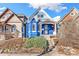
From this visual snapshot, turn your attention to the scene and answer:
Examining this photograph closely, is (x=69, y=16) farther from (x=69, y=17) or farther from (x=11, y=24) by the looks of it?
(x=11, y=24)

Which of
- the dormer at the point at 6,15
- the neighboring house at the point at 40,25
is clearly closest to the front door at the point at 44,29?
the neighboring house at the point at 40,25

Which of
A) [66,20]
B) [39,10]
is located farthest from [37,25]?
[66,20]

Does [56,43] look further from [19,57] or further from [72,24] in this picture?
[19,57]

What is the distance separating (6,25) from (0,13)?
0.10 metres

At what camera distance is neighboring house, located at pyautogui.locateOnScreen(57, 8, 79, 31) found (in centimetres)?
167

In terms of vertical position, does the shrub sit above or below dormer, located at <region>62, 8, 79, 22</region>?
below

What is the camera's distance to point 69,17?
167 centimetres

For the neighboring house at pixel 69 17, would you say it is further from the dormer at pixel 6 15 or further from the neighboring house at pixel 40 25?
the dormer at pixel 6 15

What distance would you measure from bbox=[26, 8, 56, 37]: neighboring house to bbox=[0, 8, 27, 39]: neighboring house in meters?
0.07

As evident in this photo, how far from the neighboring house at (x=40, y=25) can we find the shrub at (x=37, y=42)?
0.03 m

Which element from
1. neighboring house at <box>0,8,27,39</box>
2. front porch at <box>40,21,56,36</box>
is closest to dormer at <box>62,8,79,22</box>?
front porch at <box>40,21,56,36</box>

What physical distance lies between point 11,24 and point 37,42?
0.81 ft

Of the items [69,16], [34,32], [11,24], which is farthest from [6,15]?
[69,16]

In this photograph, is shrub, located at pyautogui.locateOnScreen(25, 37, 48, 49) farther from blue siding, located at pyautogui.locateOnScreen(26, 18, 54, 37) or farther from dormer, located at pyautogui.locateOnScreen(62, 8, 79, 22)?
dormer, located at pyautogui.locateOnScreen(62, 8, 79, 22)
